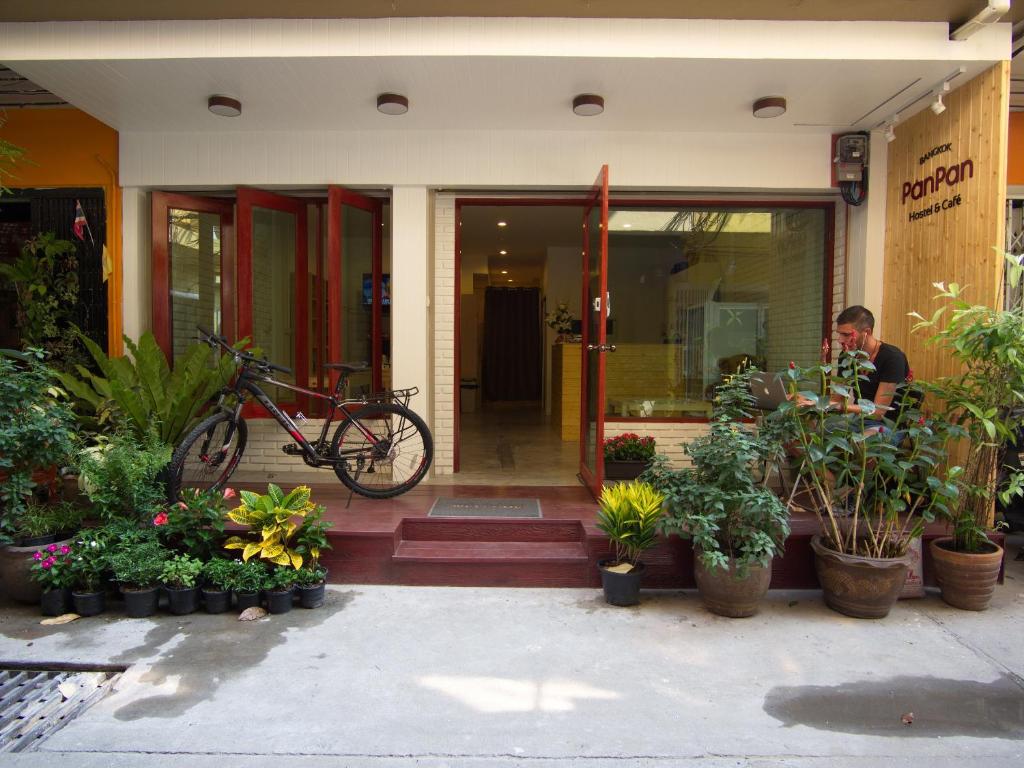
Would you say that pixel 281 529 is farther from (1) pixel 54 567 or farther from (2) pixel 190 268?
(2) pixel 190 268

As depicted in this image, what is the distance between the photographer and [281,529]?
326 centimetres

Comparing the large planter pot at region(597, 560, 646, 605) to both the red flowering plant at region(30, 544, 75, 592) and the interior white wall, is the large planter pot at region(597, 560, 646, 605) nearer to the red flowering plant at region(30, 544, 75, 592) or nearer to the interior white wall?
the interior white wall

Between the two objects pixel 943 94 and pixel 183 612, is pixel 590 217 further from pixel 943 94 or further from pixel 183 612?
pixel 183 612

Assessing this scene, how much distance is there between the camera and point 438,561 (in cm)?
355

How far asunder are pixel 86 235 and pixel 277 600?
353 cm

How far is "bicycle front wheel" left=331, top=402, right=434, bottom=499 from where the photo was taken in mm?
4184

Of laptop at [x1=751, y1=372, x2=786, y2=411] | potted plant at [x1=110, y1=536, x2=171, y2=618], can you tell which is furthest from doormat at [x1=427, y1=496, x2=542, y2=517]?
laptop at [x1=751, y1=372, x2=786, y2=411]

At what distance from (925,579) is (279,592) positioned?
348 cm

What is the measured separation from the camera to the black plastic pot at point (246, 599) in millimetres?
3149

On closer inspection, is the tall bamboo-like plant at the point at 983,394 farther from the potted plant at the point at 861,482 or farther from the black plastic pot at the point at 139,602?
the black plastic pot at the point at 139,602

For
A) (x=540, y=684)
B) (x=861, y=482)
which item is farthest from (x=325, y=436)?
(x=861, y=482)

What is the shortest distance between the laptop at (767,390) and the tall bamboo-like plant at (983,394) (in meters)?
0.84

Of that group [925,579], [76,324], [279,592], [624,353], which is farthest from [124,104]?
[925,579]

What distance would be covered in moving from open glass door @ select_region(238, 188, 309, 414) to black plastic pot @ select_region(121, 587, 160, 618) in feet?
6.50
